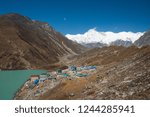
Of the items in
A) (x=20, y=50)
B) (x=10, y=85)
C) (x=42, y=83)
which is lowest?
(x=10, y=85)

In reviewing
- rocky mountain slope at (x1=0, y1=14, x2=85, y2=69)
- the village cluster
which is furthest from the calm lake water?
rocky mountain slope at (x1=0, y1=14, x2=85, y2=69)

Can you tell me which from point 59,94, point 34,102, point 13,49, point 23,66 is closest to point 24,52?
point 13,49

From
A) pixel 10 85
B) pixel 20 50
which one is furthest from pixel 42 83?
pixel 20 50

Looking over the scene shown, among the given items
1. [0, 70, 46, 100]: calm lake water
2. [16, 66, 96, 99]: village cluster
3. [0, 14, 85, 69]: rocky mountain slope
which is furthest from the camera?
[0, 14, 85, 69]: rocky mountain slope

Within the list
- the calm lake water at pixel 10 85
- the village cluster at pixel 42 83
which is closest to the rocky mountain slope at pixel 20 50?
the calm lake water at pixel 10 85

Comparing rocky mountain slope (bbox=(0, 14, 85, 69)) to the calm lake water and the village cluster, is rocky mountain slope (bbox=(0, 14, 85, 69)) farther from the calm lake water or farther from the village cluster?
the village cluster

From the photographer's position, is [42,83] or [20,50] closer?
[42,83]

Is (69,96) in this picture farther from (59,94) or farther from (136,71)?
(136,71)

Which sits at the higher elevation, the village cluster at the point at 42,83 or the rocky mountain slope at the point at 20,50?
the rocky mountain slope at the point at 20,50

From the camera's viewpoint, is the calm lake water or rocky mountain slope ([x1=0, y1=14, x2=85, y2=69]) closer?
the calm lake water

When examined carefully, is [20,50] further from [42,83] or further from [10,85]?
[42,83]

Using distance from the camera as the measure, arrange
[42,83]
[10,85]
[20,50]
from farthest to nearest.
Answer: [20,50] → [10,85] → [42,83]

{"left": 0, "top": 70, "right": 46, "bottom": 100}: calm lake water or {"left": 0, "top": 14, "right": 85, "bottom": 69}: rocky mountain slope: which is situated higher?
{"left": 0, "top": 14, "right": 85, "bottom": 69}: rocky mountain slope

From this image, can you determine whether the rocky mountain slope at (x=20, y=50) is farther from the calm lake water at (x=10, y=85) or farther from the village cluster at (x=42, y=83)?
the village cluster at (x=42, y=83)
